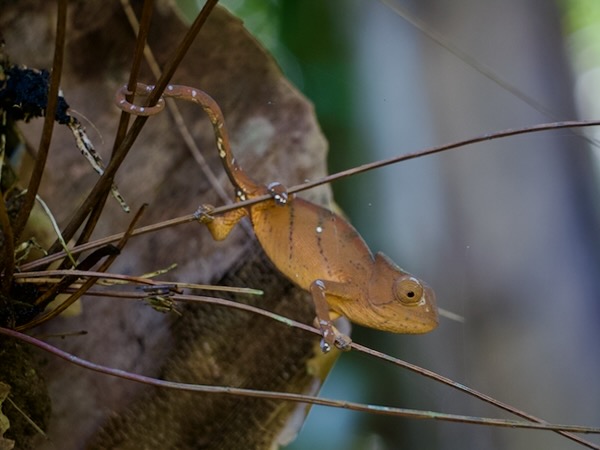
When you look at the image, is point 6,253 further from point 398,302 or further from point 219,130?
point 398,302

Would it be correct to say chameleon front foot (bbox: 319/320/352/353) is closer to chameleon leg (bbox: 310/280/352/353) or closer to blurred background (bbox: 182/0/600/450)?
chameleon leg (bbox: 310/280/352/353)

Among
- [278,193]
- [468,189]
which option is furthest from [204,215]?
[468,189]

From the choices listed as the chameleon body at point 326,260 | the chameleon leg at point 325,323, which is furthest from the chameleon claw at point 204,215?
the chameleon leg at point 325,323

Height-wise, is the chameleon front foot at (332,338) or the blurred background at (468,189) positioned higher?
the blurred background at (468,189)

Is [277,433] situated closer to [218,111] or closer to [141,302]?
[141,302]

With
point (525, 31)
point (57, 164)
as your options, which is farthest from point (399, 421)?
point (525, 31)

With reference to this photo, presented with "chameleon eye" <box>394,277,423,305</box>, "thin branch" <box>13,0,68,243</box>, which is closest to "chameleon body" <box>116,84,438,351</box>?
"chameleon eye" <box>394,277,423,305</box>

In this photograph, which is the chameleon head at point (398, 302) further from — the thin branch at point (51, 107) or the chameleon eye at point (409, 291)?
the thin branch at point (51, 107)
